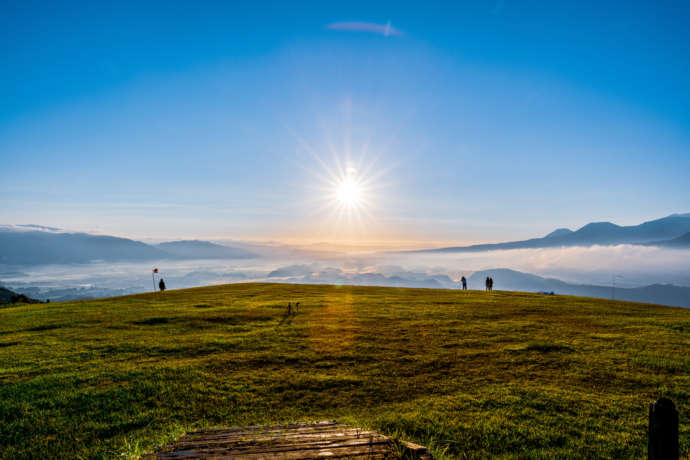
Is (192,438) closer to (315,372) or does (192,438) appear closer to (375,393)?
(375,393)

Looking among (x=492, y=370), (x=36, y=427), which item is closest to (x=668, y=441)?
(x=492, y=370)

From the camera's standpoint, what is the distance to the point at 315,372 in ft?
46.6

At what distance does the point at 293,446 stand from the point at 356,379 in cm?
863

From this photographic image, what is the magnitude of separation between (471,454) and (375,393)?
466cm

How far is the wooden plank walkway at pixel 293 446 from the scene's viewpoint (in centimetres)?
493

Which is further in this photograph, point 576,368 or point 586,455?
point 576,368

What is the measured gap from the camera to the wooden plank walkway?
4926mm

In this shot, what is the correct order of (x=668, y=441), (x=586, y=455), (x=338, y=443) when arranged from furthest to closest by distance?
(x=586, y=455), (x=338, y=443), (x=668, y=441)

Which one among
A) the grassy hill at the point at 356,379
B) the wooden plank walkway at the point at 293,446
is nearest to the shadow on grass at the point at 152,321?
the grassy hill at the point at 356,379

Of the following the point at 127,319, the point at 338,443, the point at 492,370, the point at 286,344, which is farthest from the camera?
the point at 127,319

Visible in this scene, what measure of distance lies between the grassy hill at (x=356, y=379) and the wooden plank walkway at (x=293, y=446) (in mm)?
1324

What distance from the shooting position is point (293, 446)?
5.24 m

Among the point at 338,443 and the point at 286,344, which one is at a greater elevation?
the point at 338,443

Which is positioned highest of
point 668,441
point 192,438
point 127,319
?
point 668,441
